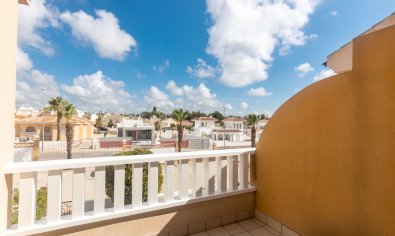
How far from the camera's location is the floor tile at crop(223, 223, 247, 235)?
8.59 feet

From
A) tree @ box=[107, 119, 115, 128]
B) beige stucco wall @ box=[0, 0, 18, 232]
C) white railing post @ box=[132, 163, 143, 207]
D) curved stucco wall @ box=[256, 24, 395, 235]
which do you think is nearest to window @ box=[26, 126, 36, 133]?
tree @ box=[107, 119, 115, 128]

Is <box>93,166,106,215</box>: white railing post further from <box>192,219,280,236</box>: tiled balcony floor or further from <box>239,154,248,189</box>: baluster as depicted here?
<box>239,154,248,189</box>: baluster

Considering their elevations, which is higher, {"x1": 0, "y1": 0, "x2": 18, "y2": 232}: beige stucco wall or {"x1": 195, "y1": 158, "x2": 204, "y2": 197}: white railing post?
{"x1": 0, "y1": 0, "x2": 18, "y2": 232}: beige stucco wall

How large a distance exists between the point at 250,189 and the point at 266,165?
467 millimetres

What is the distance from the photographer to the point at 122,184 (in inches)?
86.0

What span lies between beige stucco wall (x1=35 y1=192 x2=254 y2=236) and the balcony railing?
82 millimetres

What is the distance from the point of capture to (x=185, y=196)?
2551 millimetres

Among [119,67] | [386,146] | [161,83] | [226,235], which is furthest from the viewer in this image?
[161,83]

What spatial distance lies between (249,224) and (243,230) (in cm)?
20

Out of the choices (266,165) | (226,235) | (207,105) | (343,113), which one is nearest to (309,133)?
(343,113)

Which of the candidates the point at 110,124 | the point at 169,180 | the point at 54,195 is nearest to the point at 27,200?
the point at 54,195

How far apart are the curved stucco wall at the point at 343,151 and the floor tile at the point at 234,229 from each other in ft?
1.68

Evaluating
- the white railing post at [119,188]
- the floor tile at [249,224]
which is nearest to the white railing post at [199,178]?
the floor tile at [249,224]

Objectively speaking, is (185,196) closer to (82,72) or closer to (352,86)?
(352,86)
